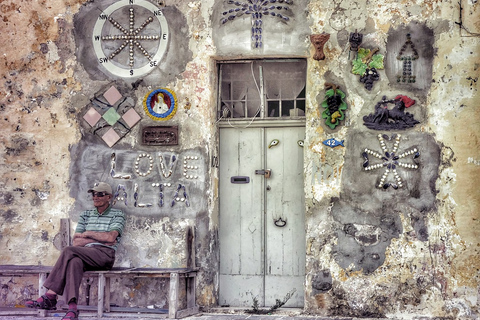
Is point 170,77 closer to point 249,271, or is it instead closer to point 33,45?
point 33,45

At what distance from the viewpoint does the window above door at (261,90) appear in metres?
9.16

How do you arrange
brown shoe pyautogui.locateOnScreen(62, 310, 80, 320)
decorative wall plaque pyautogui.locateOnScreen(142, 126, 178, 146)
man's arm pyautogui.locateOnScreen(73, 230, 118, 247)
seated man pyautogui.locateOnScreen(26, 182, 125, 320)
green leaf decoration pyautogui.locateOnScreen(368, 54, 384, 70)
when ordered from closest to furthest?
brown shoe pyautogui.locateOnScreen(62, 310, 80, 320)
seated man pyautogui.locateOnScreen(26, 182, 125, 320)
green leaf decoration pyautogui.locateOnScreen(368, 54, 384, 70)
man's arm pyautogui.locateOnScreen(73, 230, 118, 247)
decorative wall plaque pyautogui.locateOnScreen(142, 126, 178, 146)

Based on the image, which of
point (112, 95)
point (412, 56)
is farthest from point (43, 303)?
point (412, 56)

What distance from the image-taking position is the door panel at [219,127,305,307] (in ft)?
29.9

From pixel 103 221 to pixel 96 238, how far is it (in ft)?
0.83

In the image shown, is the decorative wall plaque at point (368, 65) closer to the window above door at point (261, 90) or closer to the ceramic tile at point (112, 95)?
the window above door at point (261, 90)

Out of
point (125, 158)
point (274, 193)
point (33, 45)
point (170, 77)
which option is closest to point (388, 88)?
point (274, 193)

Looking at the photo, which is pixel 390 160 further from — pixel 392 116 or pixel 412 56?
pixel 412 56

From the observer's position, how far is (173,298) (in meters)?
8.46

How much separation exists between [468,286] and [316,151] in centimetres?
228

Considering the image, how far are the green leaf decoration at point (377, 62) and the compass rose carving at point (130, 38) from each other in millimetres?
2497

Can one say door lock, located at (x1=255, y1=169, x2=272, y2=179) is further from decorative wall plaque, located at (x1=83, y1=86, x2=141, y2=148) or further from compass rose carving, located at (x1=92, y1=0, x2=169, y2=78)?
compass rose carving, located at (x1=92, y1=0, x2=169, y2=78)

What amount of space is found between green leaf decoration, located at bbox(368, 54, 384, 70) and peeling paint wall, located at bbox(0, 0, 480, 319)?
10 centimetres

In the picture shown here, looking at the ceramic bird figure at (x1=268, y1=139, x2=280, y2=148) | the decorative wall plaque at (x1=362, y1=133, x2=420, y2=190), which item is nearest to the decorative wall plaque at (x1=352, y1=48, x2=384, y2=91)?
the decorative wall plaque at (x1=362, y1=133, x2=420, y2=190)
